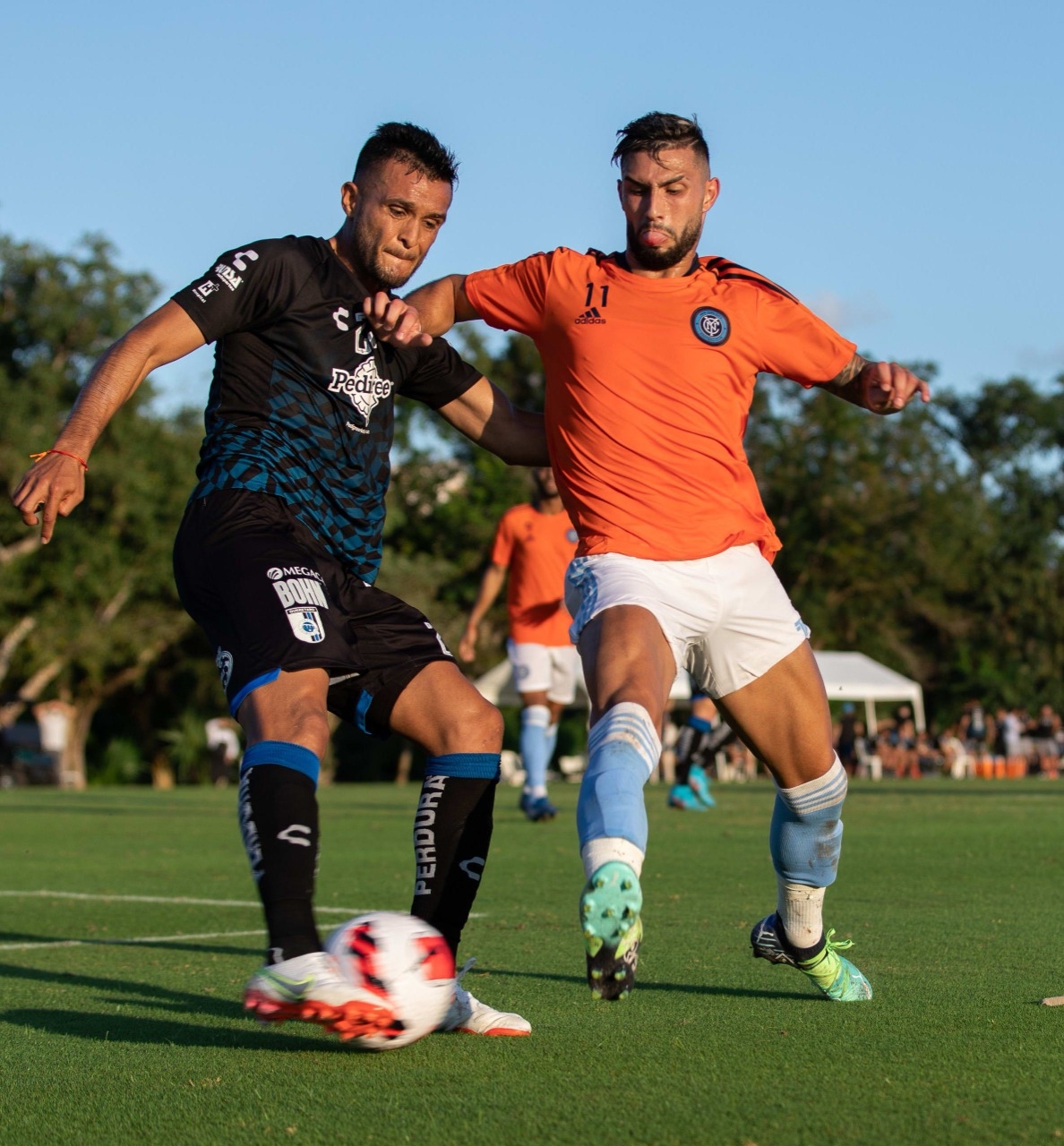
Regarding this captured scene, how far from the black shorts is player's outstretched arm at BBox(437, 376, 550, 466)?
2.48 ft

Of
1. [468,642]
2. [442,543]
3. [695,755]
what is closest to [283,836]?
[468,642]

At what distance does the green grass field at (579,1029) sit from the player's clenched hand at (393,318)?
6.18 ft

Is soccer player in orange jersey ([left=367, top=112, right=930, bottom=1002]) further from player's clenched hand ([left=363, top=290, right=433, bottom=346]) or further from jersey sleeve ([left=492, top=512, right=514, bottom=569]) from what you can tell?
jersey sleeve ([left=492, top=512, right=514, bottom=569])

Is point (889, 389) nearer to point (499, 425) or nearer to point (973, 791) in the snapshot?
point (499, 425)

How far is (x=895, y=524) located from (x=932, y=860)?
54.1m

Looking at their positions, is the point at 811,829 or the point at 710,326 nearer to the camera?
the point at 710,326

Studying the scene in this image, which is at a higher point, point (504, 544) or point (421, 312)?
point (504, 544)

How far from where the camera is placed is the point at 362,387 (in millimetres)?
4426

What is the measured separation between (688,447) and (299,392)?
3.55 ft

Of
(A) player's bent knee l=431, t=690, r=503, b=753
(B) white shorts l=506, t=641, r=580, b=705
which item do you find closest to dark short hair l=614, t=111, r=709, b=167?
(A) player's bent knee l=431, t=690, r=503, b=753

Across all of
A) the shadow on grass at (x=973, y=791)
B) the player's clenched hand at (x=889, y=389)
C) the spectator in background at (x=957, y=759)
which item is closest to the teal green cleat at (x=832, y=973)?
the player's clenched hand at (x=889, y=389)

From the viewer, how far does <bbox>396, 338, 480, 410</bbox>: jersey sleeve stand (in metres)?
4.69

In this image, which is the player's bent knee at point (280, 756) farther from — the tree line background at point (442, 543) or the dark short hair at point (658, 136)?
the tree line background at point (442, 543)

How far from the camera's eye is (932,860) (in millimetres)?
9008
